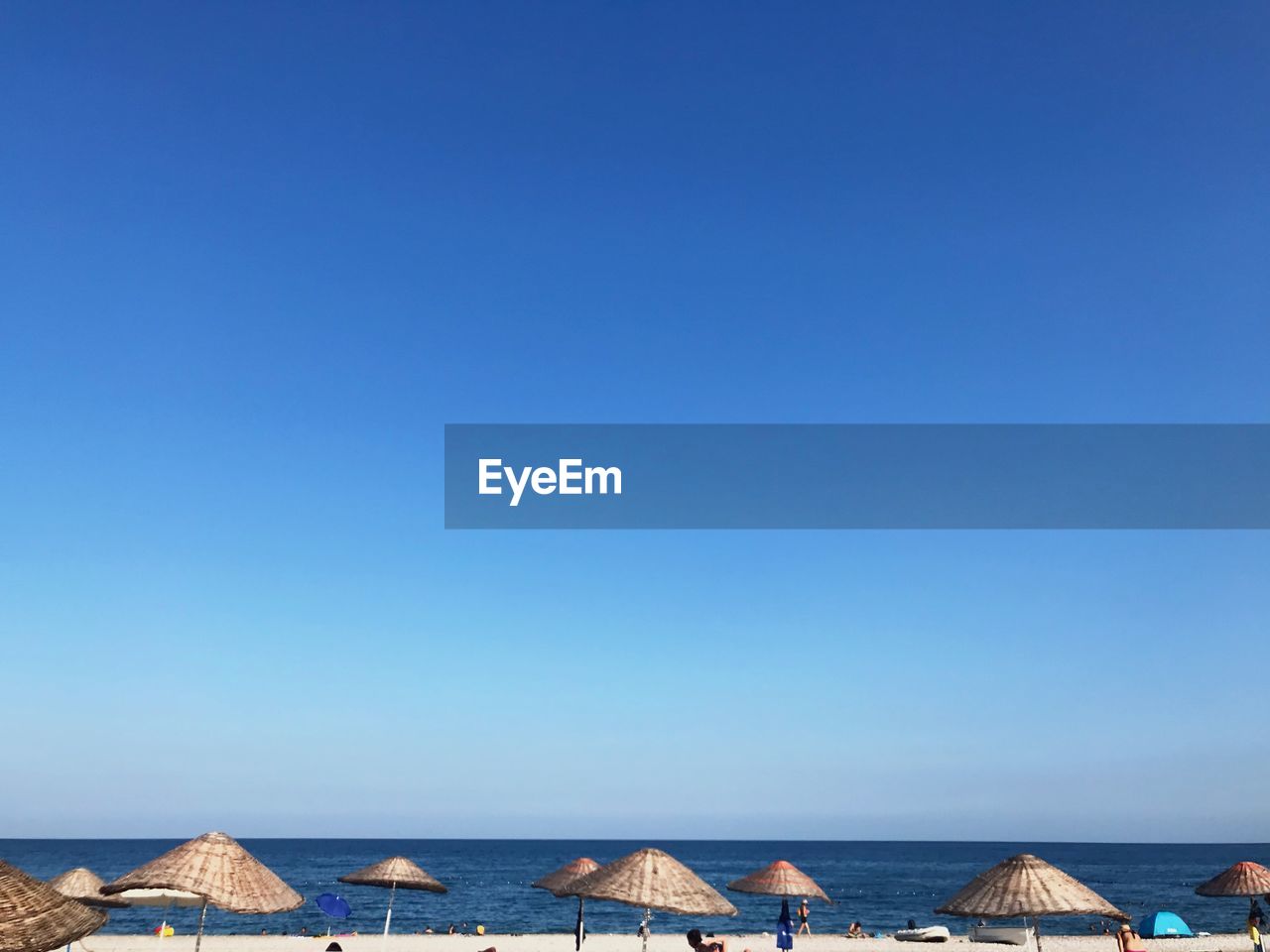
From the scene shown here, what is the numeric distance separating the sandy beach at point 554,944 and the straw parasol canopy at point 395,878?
10215 mm

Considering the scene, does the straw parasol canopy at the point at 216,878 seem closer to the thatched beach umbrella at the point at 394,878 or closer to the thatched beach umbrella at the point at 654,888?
the thatched beach umbrella at the point at 654,888

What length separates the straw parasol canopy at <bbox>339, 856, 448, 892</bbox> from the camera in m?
23.0

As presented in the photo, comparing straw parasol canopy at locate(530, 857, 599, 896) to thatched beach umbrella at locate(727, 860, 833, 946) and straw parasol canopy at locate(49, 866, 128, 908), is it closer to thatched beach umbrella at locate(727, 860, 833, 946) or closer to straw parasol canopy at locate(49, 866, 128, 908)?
thatched beach umbrella at locate(727, 860, 833, 946)

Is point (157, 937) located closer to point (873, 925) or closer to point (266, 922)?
point (266, 922)

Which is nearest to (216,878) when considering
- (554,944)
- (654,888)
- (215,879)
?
(215,879)

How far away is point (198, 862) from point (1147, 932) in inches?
754

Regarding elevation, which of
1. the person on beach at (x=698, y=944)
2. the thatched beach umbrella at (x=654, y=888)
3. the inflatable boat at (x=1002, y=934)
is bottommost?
the inflatable boat at (x=1002, y=934)

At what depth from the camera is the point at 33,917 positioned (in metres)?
8.46

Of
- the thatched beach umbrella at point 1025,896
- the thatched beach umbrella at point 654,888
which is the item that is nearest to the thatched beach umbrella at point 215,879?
the thatched beach umbrella at point 654,888

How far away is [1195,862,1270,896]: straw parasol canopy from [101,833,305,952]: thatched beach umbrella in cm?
2216

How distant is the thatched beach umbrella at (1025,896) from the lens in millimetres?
14172

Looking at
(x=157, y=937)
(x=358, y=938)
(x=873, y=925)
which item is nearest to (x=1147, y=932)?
(x=358, y=938)

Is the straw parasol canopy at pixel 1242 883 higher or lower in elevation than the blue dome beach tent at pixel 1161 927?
higher

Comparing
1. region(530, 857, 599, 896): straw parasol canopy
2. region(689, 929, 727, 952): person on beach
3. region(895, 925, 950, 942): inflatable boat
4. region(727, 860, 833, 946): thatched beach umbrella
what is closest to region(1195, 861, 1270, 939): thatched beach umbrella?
region(727, 860, 833, 946): thatched beach umbrella
